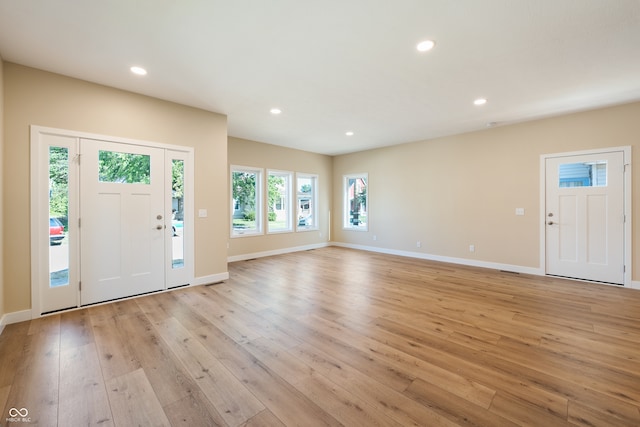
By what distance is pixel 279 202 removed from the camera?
7.18m

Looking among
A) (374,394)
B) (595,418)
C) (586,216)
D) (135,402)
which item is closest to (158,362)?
(135,402)

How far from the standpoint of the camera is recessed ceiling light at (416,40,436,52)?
2.49 meters

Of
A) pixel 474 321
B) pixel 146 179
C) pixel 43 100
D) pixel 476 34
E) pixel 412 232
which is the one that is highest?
pixel 476 34

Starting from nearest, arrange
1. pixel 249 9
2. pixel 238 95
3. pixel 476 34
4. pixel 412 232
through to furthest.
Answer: pixel 249 9 < pixel 476 34 < pixel 238 95 < pixel 412 232

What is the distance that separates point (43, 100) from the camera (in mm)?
3008

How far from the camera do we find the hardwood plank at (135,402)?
5.14 ft

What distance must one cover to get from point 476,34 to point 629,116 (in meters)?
3.64

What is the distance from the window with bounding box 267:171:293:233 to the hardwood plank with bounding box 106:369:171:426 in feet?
16.0

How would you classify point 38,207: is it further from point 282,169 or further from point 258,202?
point 282,169

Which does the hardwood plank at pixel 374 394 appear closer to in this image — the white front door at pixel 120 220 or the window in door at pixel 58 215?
the white front door at pixel 120 220

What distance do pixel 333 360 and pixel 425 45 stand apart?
2972mm

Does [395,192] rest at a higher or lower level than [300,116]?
lower

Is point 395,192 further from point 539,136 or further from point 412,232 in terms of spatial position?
point 539,136

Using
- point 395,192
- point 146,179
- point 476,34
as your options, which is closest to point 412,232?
point 395,192
